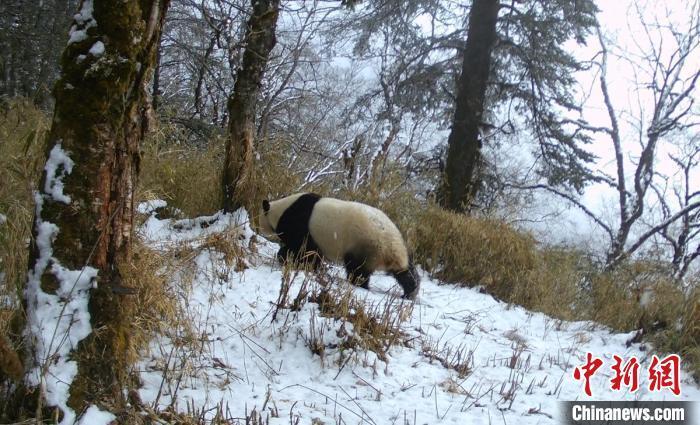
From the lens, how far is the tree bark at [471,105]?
401 inches

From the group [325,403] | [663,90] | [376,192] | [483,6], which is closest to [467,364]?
[325,403]

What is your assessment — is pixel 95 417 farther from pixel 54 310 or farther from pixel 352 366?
pixel 352 366

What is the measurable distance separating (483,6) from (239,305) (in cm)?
835

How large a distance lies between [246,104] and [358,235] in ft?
5.86

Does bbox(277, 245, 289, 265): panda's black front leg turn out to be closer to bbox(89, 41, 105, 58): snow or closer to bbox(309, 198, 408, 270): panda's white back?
bbox(309, 198, 408, 270): panda's white back

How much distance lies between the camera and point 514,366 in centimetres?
396

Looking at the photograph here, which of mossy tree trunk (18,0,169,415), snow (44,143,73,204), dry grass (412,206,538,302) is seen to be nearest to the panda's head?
dry grass (412,206,538,302)

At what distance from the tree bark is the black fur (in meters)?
4.69

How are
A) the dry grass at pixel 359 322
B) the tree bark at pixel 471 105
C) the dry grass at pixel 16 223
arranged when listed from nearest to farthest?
Result: the dry grass at pixel 16 223 < the dry grass at pixel 359 322 < the tree bark at pixel 471 105

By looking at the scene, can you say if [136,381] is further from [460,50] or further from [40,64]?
[40,64]

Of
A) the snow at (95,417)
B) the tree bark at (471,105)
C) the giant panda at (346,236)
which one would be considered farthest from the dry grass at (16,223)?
the tree bark at (471,105)

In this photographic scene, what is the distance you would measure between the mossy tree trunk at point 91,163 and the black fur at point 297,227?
127 inches

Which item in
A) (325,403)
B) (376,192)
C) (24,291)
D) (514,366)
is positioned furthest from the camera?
(376,192)

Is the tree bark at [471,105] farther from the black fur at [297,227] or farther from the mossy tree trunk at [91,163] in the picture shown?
→ the mossy tree trunk at [91,163]
